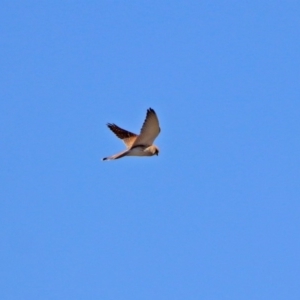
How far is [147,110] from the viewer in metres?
28.0

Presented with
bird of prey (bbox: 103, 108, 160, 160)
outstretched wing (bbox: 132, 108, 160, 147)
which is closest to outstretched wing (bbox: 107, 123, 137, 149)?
bird of prey (bbox: 103, 108, 160, 160)

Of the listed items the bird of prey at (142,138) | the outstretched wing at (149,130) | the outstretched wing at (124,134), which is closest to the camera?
the outstretched wing at (149,130)

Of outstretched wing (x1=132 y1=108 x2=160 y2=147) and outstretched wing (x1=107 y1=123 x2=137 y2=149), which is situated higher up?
outstretched wing (x1=107 y1=123 x2=137 y2=149)

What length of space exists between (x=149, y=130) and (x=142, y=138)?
25.5 inches

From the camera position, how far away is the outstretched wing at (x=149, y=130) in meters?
28.4

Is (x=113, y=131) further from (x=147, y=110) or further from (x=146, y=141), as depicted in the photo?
(x=147, y=110)

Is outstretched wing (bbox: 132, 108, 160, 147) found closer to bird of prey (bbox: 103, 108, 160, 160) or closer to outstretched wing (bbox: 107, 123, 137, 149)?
bird of prey (bbox: 103, 108, 160, 160)

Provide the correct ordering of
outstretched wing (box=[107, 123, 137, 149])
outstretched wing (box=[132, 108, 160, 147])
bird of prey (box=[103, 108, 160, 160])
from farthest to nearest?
outstretched wing (box=[107, 123, 137, 149]), bird of prey (box=[103, 108, 160, 160]), outstretched wing (box=[132, 108, 160, 147])

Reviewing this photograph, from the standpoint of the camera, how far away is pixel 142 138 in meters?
29.9

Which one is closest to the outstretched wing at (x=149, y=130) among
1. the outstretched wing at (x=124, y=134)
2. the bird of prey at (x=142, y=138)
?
the bird of prey at (x=142, y=138)

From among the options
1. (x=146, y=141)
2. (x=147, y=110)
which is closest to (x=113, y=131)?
(x=146, y=141)

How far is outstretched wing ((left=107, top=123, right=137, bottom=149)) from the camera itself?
102ft

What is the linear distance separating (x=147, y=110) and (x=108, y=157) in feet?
7.31

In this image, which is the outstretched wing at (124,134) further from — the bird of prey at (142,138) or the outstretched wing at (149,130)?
the outstretched wing at (149,130)
